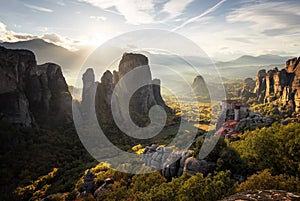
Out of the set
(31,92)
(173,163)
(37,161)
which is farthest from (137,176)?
(31,92)

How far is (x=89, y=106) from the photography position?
9019cm

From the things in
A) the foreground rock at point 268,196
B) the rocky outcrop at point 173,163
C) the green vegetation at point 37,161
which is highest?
the foreground rock at point 268,196

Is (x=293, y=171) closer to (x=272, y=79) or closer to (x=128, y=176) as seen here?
(x=128, y=176)

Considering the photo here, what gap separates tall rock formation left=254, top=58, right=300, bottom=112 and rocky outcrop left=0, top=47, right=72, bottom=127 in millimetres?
105761

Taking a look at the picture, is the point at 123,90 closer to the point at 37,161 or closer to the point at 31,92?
the point at 31,92

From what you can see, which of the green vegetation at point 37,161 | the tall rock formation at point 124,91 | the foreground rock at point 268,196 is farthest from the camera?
the tall rock formation at point 124,91

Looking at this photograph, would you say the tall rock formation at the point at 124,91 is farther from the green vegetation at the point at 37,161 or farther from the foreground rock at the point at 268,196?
the foreground rock at the point at 268,196

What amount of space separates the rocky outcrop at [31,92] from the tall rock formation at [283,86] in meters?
106

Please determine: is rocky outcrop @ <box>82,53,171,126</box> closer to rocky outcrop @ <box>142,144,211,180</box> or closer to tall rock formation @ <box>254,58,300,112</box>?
rocky outcrop @ <box>142,144,211,180</box>

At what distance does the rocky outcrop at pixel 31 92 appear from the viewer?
65.4m

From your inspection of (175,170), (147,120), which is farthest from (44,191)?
(147,120)

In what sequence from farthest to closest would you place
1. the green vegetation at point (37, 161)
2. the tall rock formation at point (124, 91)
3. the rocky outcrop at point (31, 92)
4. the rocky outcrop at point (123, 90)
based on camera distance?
the rocky outcrop at point (123, 90), the tall rock formation at point (124, 91), the rocky outcrop at point (31, 92), the green vegetation at point (37, 161)

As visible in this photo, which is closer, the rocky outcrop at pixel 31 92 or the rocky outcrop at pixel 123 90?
the rocky outcrop at pixel 31 92

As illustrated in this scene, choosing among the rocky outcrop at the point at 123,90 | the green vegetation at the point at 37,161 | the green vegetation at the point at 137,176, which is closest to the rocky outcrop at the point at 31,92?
the green vegetation at the point at 137,176
